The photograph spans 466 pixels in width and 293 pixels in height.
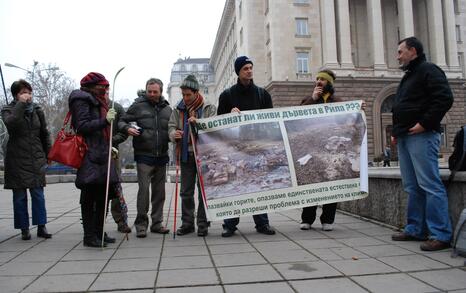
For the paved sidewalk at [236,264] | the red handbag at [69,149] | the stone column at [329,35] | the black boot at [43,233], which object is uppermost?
the stone column at [329,35]

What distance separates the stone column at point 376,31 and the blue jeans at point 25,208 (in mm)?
38560

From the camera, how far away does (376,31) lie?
40344 millimetres

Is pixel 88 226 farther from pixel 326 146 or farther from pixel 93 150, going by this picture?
pixel 326 146

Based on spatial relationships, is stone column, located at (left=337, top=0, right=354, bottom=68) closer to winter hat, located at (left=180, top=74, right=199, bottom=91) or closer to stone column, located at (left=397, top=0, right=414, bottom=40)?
stone column, located at (left=397, top=0, right=414, bottom=40)

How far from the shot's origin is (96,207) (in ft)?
17.2

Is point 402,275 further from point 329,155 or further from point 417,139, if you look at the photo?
point 329,155

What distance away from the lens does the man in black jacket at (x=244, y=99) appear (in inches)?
227

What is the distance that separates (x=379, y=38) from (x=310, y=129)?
37.8m

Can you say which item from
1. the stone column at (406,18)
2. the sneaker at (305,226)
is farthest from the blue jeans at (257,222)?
the stone column at (406,18)

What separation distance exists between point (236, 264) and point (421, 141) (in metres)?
2.50

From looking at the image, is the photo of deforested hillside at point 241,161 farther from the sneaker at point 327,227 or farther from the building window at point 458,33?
the building window at point 458,33

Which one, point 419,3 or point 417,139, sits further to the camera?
point 419,3

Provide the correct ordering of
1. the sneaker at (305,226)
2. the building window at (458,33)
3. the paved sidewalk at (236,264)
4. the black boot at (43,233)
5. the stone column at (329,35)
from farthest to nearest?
the building window at (458,33) < the stone column at (329,35) < the sneaker at (305,226) < the black boot at (43,233) < the paved sidewalk at (236,264)

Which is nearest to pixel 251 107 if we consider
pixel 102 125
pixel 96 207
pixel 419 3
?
pixel 102 125
